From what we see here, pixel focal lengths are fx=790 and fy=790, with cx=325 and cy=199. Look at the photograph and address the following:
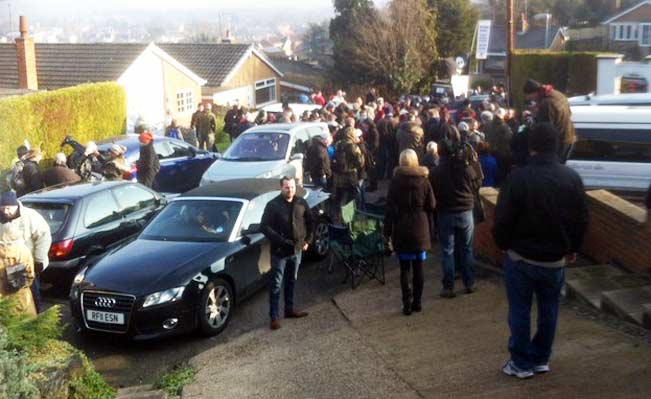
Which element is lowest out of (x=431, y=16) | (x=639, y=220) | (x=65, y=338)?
(x=65, y=338)

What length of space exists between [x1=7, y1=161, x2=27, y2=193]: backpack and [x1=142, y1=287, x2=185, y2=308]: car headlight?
612 centimetres

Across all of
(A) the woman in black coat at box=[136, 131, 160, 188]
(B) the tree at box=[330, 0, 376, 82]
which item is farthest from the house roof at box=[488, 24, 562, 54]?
(A) the woman in black coat at box=[136, 131, 160, 188]

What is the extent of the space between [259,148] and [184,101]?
19.7 meters

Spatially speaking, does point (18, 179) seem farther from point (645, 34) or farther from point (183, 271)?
point (645, 34)

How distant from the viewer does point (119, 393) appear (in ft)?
24.4

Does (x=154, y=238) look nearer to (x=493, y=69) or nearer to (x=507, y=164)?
(x=507, y=164)

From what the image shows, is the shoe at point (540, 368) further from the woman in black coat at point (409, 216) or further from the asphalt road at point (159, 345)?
the asphalt road at point (159, 345)

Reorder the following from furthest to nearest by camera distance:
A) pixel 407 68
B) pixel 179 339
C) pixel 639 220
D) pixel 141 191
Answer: pixel 407 68, pixel 141 191, pixel 179 339, pixel 639 220

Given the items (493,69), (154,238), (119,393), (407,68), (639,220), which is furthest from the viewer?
(493,69)

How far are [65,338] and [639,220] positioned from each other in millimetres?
6666

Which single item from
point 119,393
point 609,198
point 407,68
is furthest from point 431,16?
point 119,393

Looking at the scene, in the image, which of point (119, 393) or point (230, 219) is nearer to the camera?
point (119, 393)

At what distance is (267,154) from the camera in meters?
16.4

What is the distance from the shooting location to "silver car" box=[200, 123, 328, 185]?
51.7ft
